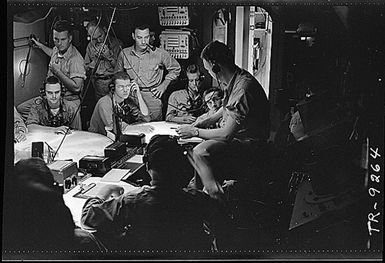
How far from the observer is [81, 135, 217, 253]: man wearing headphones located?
2645mm

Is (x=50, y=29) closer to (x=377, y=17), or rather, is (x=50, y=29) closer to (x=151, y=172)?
(x=151, y=172)

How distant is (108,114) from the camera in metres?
2.64

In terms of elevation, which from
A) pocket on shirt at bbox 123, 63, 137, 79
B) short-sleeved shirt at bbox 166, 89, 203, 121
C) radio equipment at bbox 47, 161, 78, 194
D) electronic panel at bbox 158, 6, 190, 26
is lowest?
radio equipment at bbox 47, 161, 78, 194

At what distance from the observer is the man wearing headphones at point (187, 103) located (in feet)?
8.63

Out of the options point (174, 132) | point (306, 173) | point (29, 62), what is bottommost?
point (306, 173)

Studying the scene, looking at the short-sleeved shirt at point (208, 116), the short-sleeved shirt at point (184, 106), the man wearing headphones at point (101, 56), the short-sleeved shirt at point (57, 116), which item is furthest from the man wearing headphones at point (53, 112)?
the short-sleeved shirt at point (208, 116)

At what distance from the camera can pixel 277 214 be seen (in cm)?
268

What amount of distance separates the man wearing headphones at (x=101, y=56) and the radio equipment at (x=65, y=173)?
0.28 m

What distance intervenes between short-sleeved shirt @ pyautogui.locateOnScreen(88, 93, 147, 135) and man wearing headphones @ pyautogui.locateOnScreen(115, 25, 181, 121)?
54 mm

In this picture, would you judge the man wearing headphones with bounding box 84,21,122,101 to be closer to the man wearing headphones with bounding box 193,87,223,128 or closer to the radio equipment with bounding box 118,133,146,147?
the radio equipment with bounding box 118,133,146,147

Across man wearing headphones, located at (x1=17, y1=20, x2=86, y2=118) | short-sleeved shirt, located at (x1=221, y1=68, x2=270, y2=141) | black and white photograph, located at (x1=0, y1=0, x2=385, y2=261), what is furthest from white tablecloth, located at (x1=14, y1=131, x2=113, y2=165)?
short-sleeved shirt, located at (x1=221, y1=68, x2=270, y2=141)

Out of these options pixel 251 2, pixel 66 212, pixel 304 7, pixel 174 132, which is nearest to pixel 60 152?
pixel 66 212

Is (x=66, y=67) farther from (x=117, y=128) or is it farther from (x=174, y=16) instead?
(x=174, y=16)

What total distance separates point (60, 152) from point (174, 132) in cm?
45
